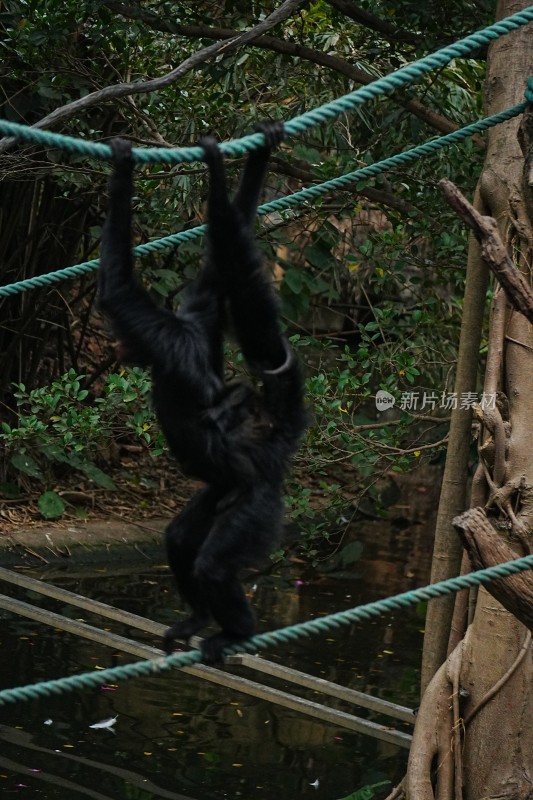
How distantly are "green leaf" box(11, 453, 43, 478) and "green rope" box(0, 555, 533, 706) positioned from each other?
5.61 meters

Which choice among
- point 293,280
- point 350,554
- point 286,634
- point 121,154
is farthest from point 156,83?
point 350,554

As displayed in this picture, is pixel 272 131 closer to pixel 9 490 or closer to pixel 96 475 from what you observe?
pixel 96 475

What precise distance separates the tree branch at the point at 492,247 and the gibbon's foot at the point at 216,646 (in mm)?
1338

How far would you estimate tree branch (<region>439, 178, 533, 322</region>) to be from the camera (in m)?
3.23

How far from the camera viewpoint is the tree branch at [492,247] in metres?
3.23

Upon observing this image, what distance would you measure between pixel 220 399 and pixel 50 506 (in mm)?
5283

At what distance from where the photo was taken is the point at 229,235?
10.4 ft

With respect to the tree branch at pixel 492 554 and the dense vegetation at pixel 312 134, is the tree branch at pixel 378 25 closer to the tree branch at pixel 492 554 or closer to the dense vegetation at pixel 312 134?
the dense vegetation at pixel 312 134

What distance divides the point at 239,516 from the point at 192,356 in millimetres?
493

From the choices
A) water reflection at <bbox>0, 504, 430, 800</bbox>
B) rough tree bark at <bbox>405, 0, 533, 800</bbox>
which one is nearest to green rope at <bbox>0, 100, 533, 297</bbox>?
rough tree bark at <bbox>405, 0, 533, 800</bbox>

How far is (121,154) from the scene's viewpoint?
9.61 ft

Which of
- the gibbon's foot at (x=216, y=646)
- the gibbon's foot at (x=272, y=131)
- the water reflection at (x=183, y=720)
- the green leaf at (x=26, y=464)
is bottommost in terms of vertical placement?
the water reflection at (x=183, y=720)

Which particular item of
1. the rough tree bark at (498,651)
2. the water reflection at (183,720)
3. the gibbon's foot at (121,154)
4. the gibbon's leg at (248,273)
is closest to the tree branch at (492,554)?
the rough tree bark at (498,651)

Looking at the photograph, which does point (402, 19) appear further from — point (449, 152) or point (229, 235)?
point (229, 235)
